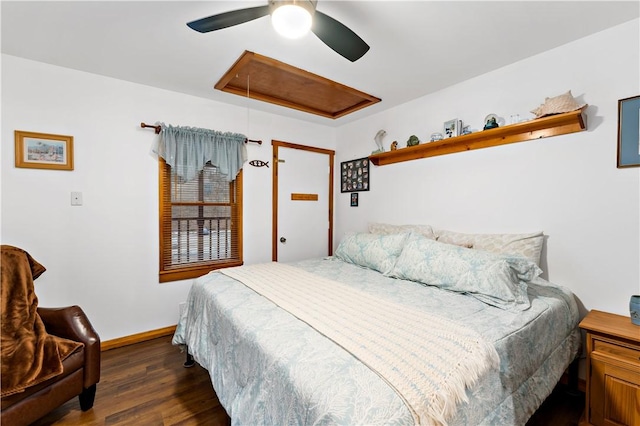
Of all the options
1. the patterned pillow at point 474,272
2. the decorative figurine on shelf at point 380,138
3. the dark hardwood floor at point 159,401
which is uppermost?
the decorative figurine on shelf at point 380,138

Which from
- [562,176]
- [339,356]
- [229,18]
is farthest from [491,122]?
[339,356]

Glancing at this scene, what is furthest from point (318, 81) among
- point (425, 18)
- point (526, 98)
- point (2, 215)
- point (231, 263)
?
point (2, 215)

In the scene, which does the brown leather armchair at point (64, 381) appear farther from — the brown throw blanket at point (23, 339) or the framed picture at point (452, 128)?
the framed picture at point (452, 128)

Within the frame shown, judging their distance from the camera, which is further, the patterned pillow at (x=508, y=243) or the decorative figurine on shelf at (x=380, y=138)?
the decorative figurine on shelf at (x=380, y=138)

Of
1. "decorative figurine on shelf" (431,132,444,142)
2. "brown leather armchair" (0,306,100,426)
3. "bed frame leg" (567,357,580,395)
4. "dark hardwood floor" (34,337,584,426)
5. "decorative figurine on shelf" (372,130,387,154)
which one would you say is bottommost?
"dark hardwood floor" (34,337,584,426)

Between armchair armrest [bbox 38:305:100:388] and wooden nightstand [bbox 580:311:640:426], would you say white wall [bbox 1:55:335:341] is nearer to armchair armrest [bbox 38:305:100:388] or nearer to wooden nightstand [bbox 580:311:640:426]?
armchair armrest [bbox 38:305:100:388]

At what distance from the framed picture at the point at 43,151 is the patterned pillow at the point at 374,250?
2613 mm

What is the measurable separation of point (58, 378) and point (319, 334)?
→ 155 cm

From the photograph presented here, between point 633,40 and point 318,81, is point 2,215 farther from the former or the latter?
point 633,40

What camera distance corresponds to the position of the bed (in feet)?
3.10

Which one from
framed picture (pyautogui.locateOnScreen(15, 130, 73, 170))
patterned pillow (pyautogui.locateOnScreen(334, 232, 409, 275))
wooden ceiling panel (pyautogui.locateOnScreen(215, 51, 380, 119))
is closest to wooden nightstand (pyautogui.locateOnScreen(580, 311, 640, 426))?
patterned pillow (pyautogui.locateOnScreen(334, 232, 409, 275))

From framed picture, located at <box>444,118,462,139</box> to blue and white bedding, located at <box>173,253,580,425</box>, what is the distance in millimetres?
1392

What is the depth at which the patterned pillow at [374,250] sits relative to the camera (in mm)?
2504

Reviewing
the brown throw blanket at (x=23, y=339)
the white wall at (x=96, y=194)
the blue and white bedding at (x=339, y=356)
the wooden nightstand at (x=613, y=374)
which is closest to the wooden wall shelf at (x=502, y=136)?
the blue and white bedding at (x=339, y=356)
